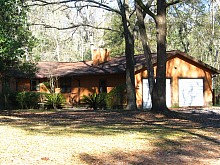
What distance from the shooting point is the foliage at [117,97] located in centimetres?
2549

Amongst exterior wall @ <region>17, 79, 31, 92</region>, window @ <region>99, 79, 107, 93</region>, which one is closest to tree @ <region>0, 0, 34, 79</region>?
window @ <region>99, 79, 107, 93</region>

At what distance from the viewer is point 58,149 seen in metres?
7.79

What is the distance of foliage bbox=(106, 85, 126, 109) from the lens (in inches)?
1003

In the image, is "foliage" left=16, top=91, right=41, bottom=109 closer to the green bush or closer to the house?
the green bush

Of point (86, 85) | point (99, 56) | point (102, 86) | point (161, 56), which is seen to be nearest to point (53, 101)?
point (86, 85)

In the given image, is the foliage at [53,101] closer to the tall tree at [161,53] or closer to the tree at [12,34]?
the tree at [12,34]

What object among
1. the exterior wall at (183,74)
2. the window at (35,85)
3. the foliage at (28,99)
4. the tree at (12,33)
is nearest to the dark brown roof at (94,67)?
the exterior wall at (183,74)

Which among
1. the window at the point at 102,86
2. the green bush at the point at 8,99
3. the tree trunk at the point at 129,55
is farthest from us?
the window at the point at 102,86

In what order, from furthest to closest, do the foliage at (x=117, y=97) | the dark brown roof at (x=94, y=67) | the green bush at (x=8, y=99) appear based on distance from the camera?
the dark brown roof at (x=94, y=67), the green bush at (x=8, y=99), the foliage at (x=117, y=97)

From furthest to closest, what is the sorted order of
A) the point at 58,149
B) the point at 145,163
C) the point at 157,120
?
the point at 157,120 → the point at 58,149 → the point at 145,163

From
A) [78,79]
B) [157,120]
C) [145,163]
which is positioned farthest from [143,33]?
[145,163]

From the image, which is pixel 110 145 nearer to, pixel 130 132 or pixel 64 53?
pixel 130 132

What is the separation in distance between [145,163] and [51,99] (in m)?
19.3

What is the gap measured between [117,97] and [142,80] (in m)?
2.18
